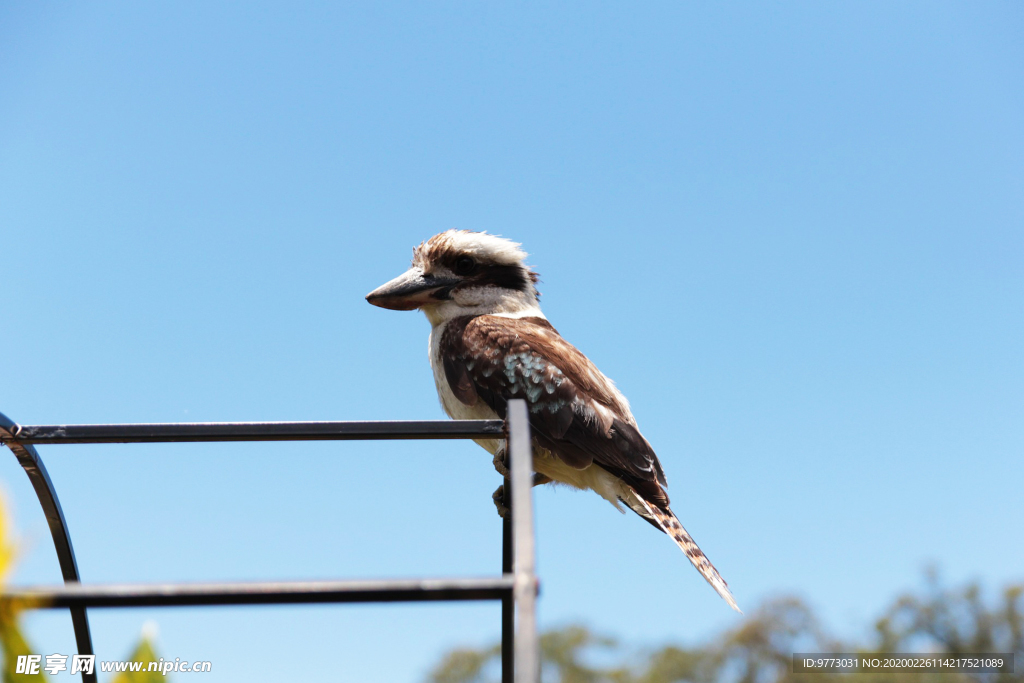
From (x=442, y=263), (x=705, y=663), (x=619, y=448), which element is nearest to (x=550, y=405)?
(x=619, y=448)

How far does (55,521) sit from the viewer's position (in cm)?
199

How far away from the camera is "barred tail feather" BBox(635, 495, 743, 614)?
9.71 feet

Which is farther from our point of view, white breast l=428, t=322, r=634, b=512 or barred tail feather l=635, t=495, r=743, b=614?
white breast l=428, t=322, r=634, b=512

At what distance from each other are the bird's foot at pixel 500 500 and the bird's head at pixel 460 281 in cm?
135

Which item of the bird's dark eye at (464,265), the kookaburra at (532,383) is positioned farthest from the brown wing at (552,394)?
the bird's dark eye at (464,265)

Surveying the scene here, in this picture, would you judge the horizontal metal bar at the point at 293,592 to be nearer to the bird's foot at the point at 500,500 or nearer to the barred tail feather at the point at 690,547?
the bird's foot at the point at 500,500

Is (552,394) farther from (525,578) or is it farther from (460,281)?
(525,578)

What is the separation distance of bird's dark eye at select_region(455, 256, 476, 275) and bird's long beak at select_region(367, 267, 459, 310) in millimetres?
116

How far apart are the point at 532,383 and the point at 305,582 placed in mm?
2464

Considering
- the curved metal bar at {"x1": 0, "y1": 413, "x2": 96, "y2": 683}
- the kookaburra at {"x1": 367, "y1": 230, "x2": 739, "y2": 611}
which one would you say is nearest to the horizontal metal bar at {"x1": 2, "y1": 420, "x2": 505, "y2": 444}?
the curved metal bar at {"x1": 0, "y1": 413, "x2": 96, "y2": 683}

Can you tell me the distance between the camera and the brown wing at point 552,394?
3.25 meters

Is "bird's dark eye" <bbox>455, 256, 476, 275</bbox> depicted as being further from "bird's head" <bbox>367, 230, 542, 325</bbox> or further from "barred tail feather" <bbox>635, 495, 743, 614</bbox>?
"barred tail feather" <bbox>635, 495, 743, 614</bbox>

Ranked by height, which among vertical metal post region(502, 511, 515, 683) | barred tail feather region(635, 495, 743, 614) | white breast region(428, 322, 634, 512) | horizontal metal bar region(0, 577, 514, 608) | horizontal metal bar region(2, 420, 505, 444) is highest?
white breast region(428, 322, 634, 512)

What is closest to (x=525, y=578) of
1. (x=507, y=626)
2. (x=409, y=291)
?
(x=507, y=626)
